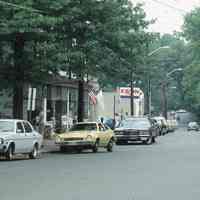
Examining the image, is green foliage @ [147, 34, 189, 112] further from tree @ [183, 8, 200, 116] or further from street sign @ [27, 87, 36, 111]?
street sign @ [27, 87, 36, 111]

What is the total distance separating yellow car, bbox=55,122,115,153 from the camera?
30797 mm

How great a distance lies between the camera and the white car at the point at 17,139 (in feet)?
82.0

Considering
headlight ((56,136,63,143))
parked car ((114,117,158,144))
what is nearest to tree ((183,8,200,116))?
parked car ((114,117,158,144))

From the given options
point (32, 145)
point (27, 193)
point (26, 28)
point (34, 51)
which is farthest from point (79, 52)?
point (27, 193)

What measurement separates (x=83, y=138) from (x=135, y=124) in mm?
12160

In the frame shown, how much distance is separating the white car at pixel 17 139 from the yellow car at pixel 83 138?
10.5ft

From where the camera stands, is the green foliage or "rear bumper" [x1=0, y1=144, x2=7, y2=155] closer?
"rear bumper" [x1=0, y1=144, x2=7, y2=155]

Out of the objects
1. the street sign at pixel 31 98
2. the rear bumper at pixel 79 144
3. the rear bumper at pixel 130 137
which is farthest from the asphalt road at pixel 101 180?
the rear bumper at pixel 130 137

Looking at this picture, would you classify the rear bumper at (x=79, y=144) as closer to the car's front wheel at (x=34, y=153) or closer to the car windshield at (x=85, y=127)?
the car windshield at (x=85, y=127)

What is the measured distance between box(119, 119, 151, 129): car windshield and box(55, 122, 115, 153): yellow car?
9.83 m

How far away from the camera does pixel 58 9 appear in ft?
102

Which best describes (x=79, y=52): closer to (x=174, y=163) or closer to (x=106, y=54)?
(x=106, y=54)

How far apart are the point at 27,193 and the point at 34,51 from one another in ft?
60.6

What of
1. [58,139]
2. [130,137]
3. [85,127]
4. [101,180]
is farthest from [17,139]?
[130,137]
